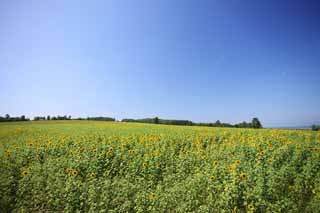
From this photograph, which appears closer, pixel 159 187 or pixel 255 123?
pixel 159 187

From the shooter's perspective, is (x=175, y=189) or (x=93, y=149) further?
(x=93, y=149)

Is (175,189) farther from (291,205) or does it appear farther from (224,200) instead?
(291,205)

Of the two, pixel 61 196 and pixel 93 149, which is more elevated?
pixel 93 149

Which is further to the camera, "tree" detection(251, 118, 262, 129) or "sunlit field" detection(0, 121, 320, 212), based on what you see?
"tree" detection(251, 118, 262, 129)

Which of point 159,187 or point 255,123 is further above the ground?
point 255,123

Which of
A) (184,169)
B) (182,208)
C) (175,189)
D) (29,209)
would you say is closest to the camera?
(182,208)

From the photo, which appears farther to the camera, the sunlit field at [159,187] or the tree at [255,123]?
the tree at [255,123]

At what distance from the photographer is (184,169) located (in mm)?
5238

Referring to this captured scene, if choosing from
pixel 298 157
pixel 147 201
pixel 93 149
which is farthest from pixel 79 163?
pixel 298 157

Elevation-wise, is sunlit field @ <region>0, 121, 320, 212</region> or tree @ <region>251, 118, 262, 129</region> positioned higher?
tree @ <region>251, 118, 262, 129</region>

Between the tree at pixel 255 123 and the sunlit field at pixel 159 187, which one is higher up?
the tree at pixel 255 123

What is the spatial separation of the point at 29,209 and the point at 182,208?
11.3 ft

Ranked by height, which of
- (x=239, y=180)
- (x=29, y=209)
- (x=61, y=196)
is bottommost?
(x=29, y=209)

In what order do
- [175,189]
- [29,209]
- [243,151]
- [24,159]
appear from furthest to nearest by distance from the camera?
1. [243,151]
2. [24,159]
3. [175,189]
4. [29,209]
